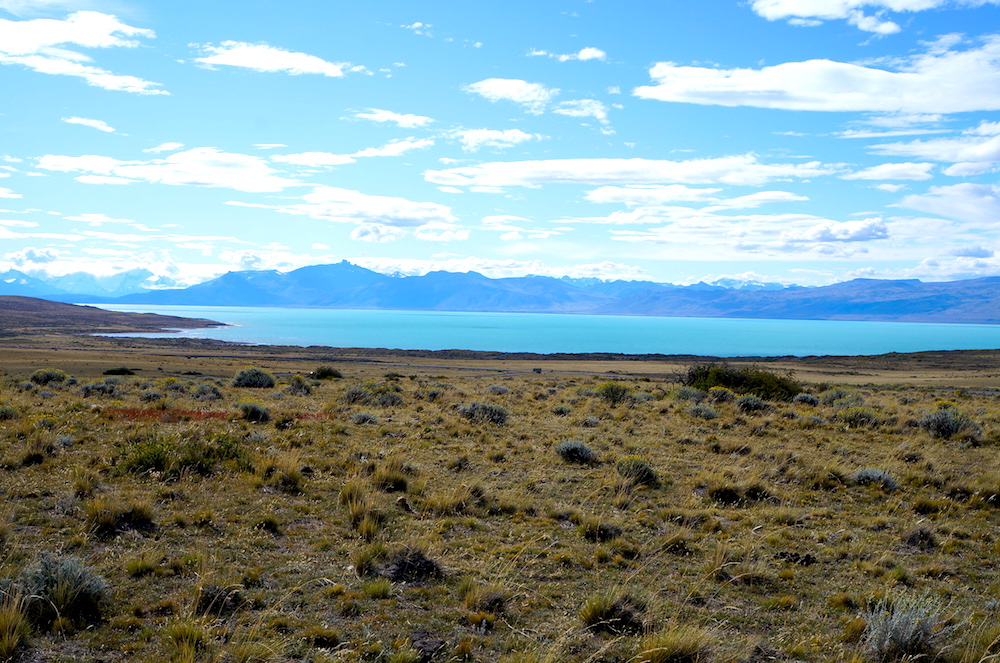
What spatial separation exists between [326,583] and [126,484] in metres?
4.57

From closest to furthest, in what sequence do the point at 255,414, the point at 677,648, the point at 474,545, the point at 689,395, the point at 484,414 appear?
the point at 677,648
the point at 474,545
the point at 255,414
the point at 484,414
the point at 689,395

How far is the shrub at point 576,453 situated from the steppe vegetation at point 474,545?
0.03 meters

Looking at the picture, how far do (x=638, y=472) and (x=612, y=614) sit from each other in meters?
5.43

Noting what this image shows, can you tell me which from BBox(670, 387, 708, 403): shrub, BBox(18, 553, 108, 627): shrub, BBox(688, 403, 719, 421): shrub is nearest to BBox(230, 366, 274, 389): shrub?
BBox(670, 387, 708, 403): shrub

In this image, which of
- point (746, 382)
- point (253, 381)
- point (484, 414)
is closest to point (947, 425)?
point (746, 382)

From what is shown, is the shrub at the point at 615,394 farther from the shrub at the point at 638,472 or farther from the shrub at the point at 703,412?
the shrub at the point at 638,472

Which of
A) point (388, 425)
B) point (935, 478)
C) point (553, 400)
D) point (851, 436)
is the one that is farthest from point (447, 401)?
point (935, 478)

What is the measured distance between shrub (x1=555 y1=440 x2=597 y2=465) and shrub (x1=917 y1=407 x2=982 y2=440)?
10.6 meters

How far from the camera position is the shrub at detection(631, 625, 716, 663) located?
5027 millimetres

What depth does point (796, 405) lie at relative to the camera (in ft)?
78.6

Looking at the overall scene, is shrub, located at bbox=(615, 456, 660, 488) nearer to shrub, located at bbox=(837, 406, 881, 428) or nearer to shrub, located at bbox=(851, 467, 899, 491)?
shrub, located at bbox=(851, 467, 899, 491)

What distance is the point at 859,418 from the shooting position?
19.1 meters

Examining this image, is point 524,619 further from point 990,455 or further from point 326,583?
Answer: point 990,455

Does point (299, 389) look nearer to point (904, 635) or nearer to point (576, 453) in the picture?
point (576, 453)
